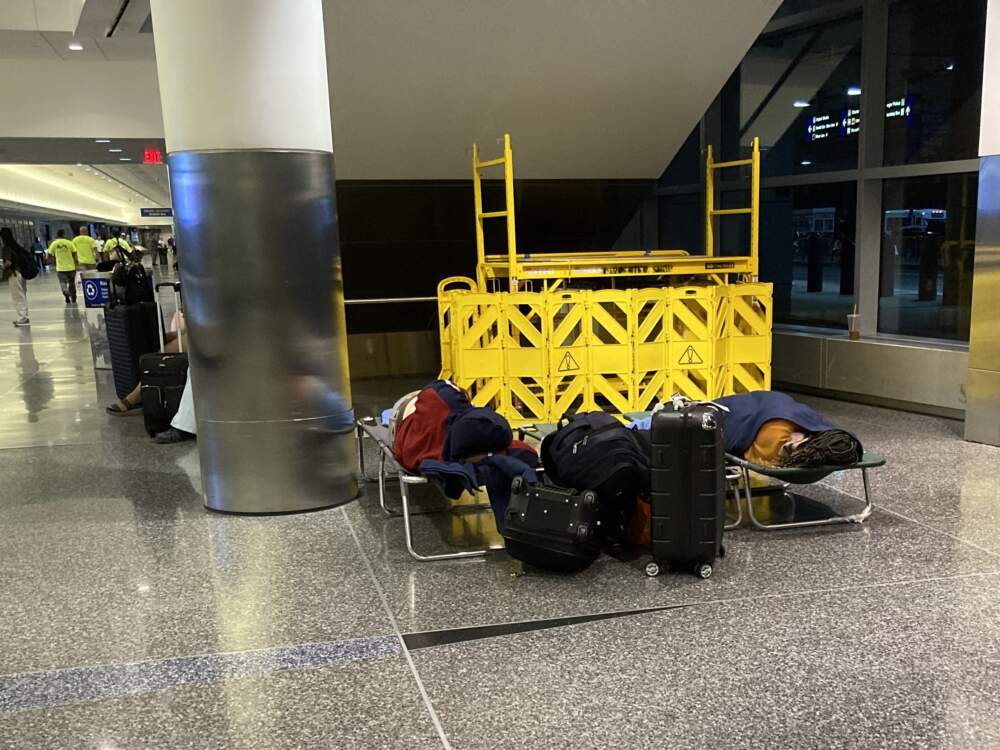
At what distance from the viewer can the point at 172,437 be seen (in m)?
7.75

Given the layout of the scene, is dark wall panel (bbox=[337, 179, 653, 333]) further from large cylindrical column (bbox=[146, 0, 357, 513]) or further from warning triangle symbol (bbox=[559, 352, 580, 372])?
large cylindrical column (bbox=[146, 0, 357, 513])

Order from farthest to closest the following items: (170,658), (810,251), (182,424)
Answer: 1. (810,251)
2. (182,424)
3. (170,658)

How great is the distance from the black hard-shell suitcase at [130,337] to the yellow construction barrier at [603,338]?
10.6ft

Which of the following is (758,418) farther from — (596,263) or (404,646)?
(596,263)

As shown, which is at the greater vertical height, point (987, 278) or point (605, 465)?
point (987, 278)

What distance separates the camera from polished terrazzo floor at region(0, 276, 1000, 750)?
10.2ft

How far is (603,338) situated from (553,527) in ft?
14.5

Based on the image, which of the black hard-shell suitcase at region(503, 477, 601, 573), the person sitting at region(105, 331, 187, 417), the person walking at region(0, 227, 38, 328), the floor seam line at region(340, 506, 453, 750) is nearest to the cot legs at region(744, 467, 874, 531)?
the black hard-shell suitcase at region(503, 477, 601, 573)

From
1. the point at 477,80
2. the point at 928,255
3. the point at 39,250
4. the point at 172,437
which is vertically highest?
the point at 477,80

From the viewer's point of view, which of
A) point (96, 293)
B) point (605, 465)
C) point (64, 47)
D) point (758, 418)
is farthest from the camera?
point (96, 293)

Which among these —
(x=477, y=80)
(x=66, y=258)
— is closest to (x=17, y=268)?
(x=66, y=258)

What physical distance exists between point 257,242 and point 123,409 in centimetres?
459

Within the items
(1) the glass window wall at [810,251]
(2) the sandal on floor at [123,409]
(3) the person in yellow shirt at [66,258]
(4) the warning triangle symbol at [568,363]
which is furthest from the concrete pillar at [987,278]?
(3) the person in yellow shirt at [66,258]

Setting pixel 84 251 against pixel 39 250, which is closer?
pixel 84 251
